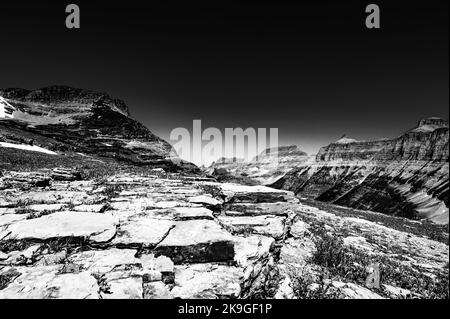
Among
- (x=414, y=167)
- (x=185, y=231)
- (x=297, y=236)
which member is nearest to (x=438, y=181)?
(x=414, y=167)

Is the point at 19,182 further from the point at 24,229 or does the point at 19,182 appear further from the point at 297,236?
the point at 297,236

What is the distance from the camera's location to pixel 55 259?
4.69 meters

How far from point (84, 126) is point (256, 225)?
259 feet

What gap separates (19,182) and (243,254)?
39.3 feet

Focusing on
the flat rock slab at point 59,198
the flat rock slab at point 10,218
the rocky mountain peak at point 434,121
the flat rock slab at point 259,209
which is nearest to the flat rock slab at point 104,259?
the flat rock slab at point 10,218

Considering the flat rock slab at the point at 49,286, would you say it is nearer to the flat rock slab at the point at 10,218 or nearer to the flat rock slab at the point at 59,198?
the flat rock slab at the point at 10,218

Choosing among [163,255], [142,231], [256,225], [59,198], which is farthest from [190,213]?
[59,198]

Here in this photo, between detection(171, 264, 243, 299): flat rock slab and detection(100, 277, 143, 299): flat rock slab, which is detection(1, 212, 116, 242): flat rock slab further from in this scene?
detection(171, 264, 243, 299): flat rock slab

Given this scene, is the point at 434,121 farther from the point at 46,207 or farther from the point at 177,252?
the point at 46,207

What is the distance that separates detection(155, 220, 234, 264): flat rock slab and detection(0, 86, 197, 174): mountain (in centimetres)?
5473

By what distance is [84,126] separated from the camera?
238ft

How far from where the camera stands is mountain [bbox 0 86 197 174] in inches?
2431

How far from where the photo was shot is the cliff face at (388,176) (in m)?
86.2

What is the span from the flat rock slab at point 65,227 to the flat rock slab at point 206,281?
2.13m
